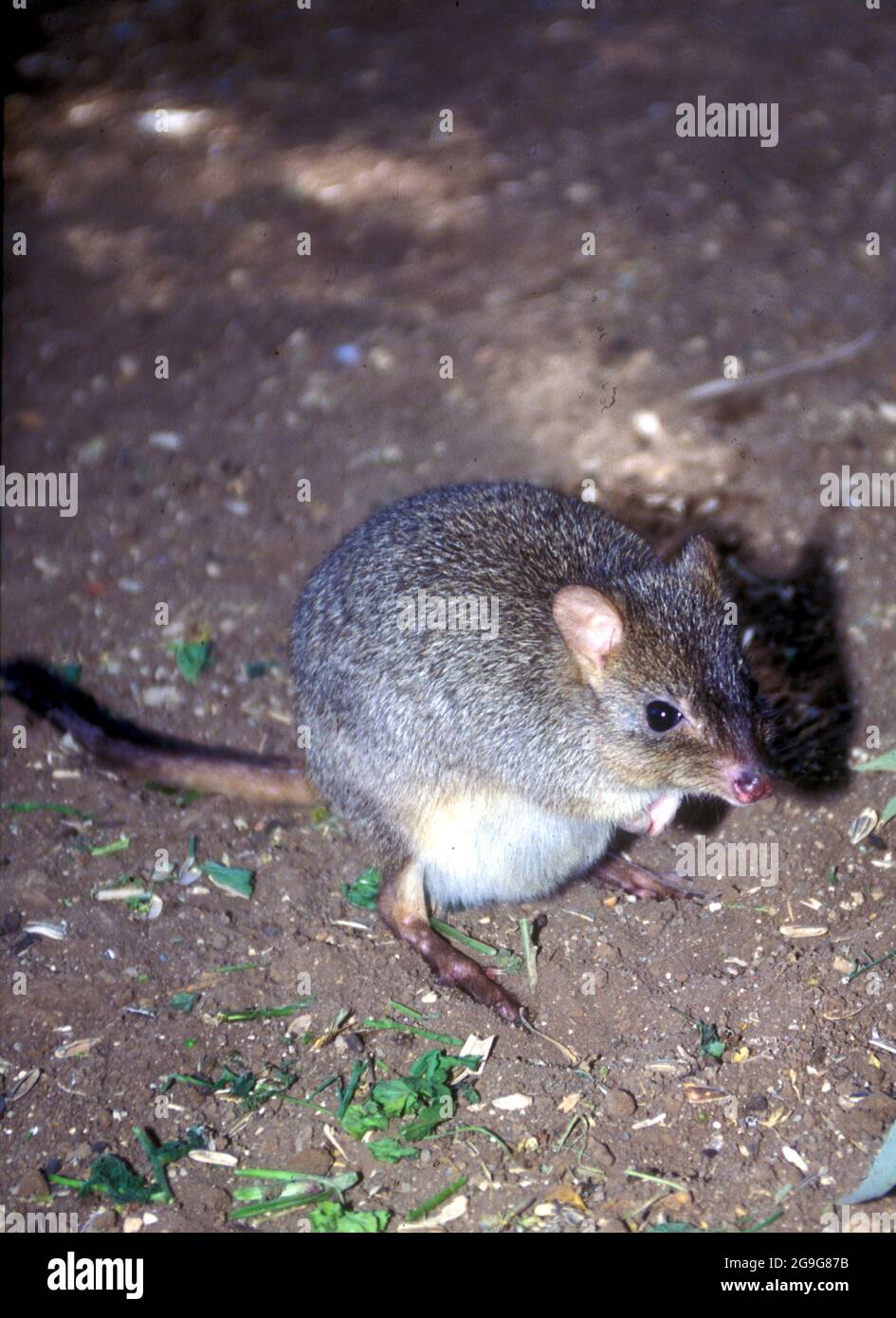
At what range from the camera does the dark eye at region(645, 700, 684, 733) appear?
14.1 feet

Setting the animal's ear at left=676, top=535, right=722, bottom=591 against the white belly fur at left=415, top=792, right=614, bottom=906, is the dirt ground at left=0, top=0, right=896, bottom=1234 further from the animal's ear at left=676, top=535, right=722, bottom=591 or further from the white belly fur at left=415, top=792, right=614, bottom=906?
the animal's ear at left=676, top=535, right=722, bottom=591

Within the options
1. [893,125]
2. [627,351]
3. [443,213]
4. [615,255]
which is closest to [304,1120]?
[627,351]

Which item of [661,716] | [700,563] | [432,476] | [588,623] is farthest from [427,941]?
[432,476]

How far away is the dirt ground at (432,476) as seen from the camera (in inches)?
163

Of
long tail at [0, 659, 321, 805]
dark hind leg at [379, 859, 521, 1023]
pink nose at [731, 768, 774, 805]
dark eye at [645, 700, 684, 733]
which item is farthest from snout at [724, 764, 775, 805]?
long tail at [0, 659, 321, 805]

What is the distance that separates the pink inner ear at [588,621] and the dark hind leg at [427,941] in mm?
1017

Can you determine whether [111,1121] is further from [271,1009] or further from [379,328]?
[379,328]

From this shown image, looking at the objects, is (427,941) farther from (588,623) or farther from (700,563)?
(700,563)

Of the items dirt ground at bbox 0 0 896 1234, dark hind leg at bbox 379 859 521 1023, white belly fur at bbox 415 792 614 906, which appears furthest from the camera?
white belly fur at bbox 415 792 614 906

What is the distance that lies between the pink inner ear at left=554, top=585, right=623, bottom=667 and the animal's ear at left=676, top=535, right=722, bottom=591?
1.36ft

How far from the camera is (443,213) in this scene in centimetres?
904

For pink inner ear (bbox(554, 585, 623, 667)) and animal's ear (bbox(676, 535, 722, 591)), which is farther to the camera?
animal's ear (bbox(676, 535, 722, 591))

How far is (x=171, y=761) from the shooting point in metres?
5.35

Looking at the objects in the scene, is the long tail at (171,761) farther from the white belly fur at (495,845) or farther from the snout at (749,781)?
the snout at (749,781)
